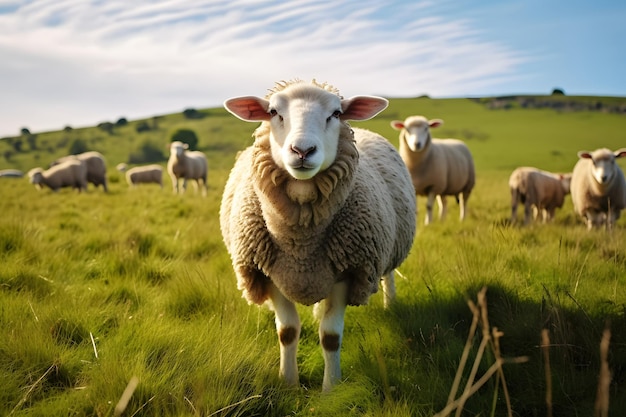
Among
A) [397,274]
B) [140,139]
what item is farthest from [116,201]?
[140,139]

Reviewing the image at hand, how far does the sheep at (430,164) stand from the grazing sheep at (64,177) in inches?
471

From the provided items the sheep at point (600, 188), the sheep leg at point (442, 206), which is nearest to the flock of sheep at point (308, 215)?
the sheep at point (600, 188)

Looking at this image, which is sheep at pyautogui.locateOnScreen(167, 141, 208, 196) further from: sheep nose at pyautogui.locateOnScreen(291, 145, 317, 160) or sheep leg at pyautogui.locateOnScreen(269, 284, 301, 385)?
sheep nose at pyautogui.locateOnScreen(291, 145, 317, 160)

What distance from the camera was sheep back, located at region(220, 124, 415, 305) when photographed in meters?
2.34

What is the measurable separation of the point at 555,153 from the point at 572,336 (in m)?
29.9

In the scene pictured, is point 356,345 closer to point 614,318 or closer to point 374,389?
point 374,389

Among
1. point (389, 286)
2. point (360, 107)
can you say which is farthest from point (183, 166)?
point (360, 107)

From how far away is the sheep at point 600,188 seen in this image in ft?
21.5

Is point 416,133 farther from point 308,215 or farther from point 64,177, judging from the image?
point 64,177

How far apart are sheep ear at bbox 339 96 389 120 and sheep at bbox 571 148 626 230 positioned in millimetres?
5195

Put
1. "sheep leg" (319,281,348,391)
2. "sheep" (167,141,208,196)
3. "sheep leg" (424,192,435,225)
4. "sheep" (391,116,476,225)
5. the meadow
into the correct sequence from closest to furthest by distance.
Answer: the meadow → "sheep leg" (319,281,348,391) → "sheep leg" (424,192,435,225) → "sheep" (391,116,476,225) → "sheep" (167,141,208,196)

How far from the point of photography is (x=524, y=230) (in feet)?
18.1

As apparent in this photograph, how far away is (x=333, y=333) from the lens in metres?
2.46

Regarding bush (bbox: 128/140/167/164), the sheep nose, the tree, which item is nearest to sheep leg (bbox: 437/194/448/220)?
the sheep nose
